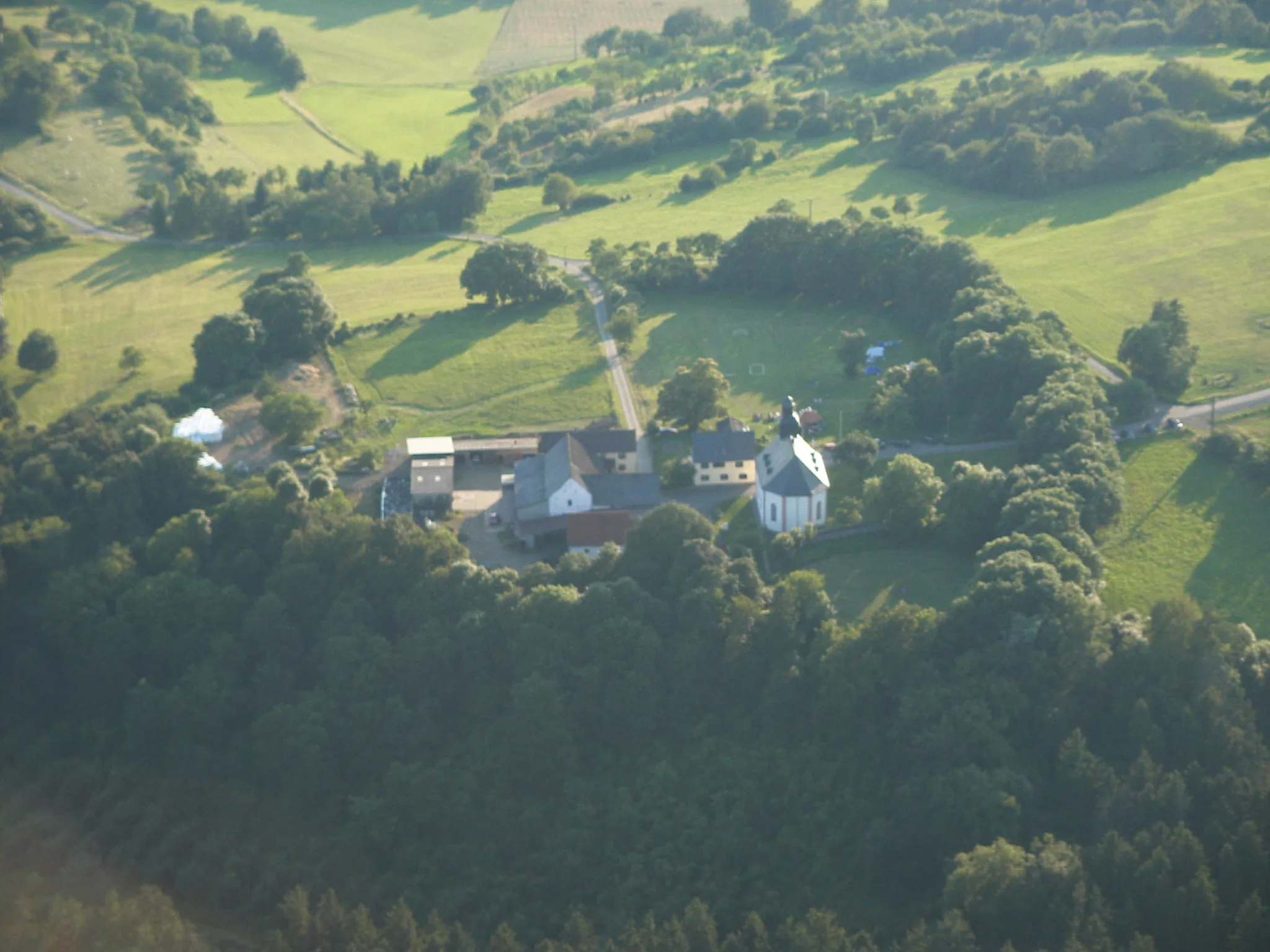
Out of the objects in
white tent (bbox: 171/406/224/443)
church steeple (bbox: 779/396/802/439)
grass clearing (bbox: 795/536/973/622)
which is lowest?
grass clearing (bbox: 795/536/973/622)

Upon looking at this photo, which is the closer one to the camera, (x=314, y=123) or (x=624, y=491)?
(x=624, y=491)

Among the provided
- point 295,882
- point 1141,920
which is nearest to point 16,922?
point 295,882

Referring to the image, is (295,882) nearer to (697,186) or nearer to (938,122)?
(697,186)

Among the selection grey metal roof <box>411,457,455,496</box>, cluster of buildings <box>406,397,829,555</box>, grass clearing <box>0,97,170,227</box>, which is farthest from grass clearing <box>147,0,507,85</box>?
cluster of buildings <box>406,397,829,555</box>

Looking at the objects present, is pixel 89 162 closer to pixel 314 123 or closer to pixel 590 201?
pixel 314 123

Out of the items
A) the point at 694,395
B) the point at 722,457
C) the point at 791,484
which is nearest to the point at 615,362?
the point at 694,395

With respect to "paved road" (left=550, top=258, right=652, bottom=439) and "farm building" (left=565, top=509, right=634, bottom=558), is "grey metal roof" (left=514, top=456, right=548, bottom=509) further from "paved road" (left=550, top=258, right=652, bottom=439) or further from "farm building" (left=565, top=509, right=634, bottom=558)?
"paved road" (left=550, top=258, right=652, bottom=439)
